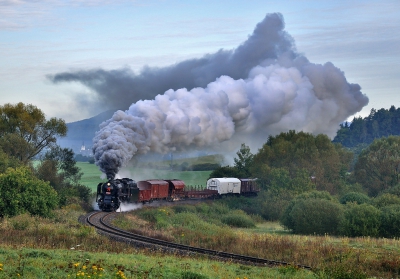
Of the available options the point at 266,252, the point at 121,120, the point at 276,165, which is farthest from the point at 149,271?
the point at 276,165

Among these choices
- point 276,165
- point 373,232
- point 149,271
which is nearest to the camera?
point 149,271

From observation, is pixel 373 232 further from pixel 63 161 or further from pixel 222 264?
pixel 63 161

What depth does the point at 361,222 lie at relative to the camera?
51.2 metres

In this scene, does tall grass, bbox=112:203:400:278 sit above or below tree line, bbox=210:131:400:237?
below

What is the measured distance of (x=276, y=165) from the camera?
330 ft

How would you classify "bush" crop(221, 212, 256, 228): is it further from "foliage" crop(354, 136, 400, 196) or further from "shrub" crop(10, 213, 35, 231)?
"foliage" crop(354, 136, 400, 196)

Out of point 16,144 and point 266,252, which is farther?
→ point 16,144

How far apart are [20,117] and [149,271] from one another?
66426mm

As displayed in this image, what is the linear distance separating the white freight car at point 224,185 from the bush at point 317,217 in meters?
28.9

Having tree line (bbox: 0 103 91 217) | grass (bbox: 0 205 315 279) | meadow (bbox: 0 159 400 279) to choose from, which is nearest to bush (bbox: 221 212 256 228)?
meadow (bbox: 0 159 400 279)

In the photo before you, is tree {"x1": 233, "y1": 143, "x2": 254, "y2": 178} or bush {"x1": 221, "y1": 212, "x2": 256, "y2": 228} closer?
bush {"x1": 221, "y1": 212, "x2": 256, "y2": 228}

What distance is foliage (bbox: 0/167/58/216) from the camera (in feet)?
159

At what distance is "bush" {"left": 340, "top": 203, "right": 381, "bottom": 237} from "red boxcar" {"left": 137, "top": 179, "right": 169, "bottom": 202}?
76.9 feet

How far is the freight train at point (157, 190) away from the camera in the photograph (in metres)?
56.5
